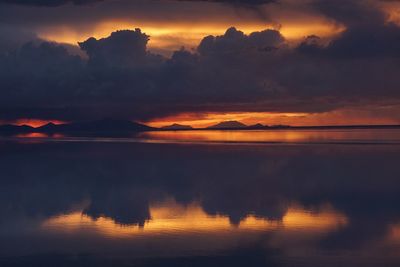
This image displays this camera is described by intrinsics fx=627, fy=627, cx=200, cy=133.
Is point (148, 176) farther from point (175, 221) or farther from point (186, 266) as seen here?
point (186, 266)

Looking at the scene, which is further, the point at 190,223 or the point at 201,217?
the point at 201,217

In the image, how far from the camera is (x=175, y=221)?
79.2ft

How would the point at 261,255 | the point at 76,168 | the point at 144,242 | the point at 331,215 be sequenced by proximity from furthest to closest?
the point at 76,168 → the point at 331,215 → the point at 144,242 → the point at 261,255

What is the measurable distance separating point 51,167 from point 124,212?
2422 centimetres

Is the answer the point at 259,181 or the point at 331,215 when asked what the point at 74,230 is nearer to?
the point at 331,215

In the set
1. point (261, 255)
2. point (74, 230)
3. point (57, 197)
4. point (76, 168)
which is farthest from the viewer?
point (76, 168)

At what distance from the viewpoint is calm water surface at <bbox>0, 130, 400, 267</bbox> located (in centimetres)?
1839

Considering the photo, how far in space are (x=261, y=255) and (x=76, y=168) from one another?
107 feet

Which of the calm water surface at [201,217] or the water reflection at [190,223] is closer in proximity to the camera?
the calm water surface at [201,217]

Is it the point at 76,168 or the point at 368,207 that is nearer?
the point at 368,207

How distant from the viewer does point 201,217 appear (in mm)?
25094

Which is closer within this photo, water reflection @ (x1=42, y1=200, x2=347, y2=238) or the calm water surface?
the calm water surface

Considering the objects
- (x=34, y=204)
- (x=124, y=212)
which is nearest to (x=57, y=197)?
(x=34, y=204)

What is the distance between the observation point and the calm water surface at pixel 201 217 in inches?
724
